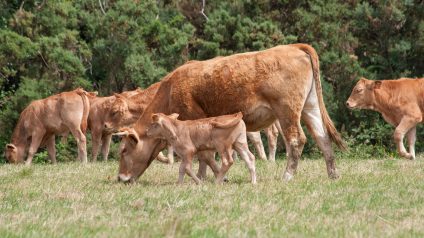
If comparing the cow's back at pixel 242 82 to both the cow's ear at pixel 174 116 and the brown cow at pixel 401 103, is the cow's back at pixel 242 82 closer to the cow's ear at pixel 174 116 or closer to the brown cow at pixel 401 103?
the cow's ear at pixel 174 116

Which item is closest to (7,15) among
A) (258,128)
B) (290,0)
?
(290,0)

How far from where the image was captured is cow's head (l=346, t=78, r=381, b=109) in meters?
20.1

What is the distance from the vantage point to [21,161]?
20.4 m

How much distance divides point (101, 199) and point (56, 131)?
33.7ft

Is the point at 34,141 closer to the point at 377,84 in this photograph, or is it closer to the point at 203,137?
the point at 377,84

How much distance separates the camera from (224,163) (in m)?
11.9

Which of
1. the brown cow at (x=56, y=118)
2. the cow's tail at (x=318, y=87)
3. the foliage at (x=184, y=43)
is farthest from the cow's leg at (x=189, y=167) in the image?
the foliage at (x=184, y=43)

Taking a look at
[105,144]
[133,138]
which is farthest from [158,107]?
[105,144]

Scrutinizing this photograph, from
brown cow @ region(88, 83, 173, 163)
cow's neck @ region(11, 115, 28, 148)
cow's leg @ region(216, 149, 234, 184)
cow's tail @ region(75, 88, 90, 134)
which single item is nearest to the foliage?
brown cow @ region(88, 83, 173, 163)

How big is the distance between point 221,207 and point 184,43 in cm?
1926

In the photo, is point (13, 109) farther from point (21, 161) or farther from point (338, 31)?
point (338, 31)

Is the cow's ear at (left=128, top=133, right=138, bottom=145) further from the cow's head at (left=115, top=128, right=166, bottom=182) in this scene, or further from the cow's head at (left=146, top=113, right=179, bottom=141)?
the cow's head at (left=146, top=113, right=179, bottom=141)

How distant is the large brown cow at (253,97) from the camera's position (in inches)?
477

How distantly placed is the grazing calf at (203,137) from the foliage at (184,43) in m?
14.7
